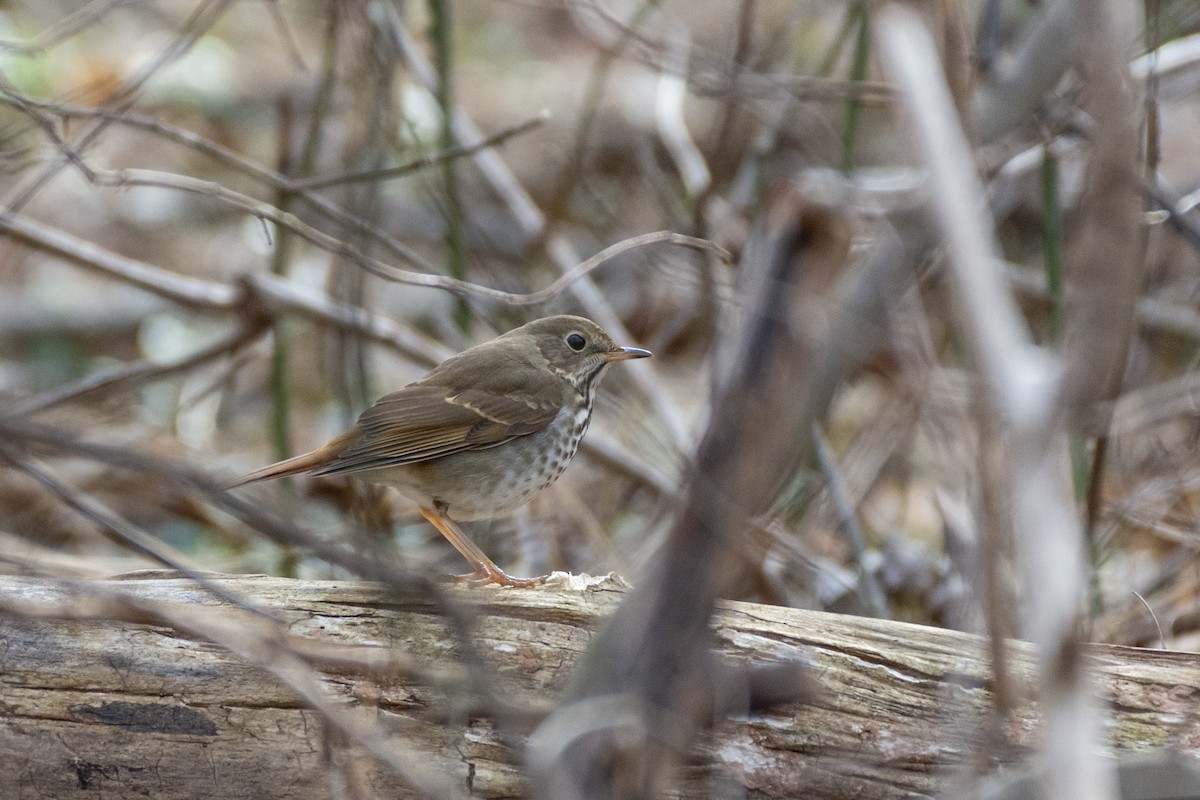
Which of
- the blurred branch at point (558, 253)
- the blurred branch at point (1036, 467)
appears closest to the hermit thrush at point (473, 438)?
the blurred branch at point (558, 253)

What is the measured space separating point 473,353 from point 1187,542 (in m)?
2.57

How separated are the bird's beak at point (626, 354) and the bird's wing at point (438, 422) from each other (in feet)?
0.99

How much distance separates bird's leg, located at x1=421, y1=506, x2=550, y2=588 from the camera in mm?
3652

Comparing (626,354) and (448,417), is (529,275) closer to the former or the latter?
(626,354)

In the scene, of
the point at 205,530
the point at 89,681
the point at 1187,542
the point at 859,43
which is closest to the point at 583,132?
the point at 859,43

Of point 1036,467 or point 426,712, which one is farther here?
point 426,712

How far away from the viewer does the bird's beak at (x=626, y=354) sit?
4225 millimetres

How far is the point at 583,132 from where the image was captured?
212 inches

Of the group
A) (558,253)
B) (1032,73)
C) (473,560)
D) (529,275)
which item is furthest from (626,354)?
(529,275)

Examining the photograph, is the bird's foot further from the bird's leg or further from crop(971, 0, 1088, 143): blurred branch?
crop(971, 0, 1088, 143): blurred branch

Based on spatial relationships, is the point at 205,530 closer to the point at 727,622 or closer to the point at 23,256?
the point at 23,256

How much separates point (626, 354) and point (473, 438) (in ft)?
2.11

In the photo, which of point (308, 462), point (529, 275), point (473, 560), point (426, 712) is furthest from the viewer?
point (529, 275)

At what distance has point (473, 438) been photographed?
3982 mm
